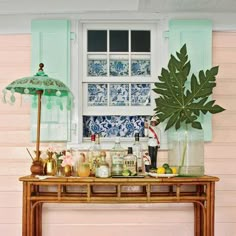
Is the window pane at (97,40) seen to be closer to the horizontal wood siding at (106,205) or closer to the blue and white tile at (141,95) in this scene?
the blue and white tile at (141,95)

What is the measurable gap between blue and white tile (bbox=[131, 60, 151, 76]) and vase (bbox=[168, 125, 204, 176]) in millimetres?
715

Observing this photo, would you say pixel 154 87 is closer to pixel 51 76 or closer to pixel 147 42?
pixel 147 42

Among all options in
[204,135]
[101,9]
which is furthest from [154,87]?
[101,9]

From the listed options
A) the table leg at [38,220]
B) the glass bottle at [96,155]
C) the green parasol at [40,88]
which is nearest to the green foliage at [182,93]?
the glass bottle at [96,155]

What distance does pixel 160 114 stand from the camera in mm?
3939

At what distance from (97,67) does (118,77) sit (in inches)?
10.2

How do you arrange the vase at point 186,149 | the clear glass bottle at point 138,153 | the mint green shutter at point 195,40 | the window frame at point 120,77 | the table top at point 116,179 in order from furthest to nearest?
the window frame at point 120,77, the mint green shutter at point 195,40, the clear glass bottle at point 138,153, the vase at point 186,149, the table top at point 116,179

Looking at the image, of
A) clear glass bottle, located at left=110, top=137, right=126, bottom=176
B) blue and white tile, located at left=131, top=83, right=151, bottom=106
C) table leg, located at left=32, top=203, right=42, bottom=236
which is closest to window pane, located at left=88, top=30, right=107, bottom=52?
blue and white tile, located at left=131, top=83, right=151, bottom=106

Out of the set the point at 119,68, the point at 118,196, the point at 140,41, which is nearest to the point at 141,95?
the point at 119,68

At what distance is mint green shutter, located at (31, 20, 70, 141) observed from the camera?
13.3ft

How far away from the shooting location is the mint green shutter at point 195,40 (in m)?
4.09

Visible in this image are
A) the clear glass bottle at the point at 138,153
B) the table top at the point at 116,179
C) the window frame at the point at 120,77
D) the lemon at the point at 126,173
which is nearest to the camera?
the table top at the point at 116,179

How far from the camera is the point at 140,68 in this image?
4.29 metres

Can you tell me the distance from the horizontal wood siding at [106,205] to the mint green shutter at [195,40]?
0.44 ft
